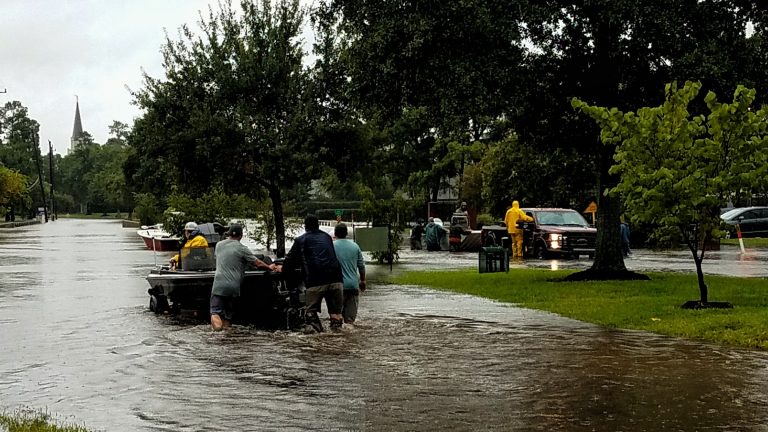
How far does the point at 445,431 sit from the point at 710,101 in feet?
31.5

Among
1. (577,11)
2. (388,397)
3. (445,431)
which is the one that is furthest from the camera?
(577,11)

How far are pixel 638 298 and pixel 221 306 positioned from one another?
309 inches

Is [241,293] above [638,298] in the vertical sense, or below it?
above

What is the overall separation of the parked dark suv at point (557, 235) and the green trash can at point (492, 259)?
7.26m

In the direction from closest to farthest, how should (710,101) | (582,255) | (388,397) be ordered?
1. (388,397)
2. (710,101)
3. (582,255)

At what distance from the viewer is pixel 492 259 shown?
2647 cm

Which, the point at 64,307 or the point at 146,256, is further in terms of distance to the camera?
the point at 146,256

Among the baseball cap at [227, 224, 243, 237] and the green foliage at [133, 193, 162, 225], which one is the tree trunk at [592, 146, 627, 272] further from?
the green foliage at [133, 193, 162, 225]

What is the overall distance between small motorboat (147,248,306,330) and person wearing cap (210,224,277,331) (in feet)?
1.40

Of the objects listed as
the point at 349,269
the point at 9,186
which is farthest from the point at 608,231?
the point at 9,186

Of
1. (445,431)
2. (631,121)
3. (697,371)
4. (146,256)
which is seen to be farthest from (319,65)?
(445,431)

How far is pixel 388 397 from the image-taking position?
1007 centimetres

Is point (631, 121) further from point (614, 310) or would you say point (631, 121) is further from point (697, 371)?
point (697, 371)

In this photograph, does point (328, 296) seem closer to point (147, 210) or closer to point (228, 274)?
point (228, 274)
